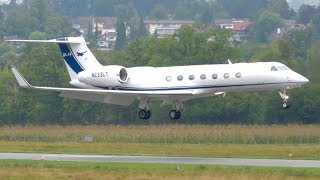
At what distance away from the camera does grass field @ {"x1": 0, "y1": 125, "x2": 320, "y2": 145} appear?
65375 mm

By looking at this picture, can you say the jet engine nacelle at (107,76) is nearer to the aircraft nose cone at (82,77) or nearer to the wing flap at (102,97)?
the aircraft nose cone at (82,77)

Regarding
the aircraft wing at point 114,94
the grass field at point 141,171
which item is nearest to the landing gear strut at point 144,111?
the aircraft wing at point 114,94

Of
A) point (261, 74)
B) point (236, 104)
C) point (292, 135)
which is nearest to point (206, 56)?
point (236, 104)

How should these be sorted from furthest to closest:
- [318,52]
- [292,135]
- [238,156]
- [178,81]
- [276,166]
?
[318,52] → [292,135] → [178,81] → [238,156] → [276,166]

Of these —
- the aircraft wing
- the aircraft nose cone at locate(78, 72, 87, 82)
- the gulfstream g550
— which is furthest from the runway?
the aircraft nose cone at locate(78, 72, 87, 82)

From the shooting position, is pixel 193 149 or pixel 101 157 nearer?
pixel 101 157

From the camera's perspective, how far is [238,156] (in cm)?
5600

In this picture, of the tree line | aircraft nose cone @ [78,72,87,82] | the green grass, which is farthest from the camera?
the tree line

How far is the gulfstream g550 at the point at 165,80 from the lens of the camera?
58469mm

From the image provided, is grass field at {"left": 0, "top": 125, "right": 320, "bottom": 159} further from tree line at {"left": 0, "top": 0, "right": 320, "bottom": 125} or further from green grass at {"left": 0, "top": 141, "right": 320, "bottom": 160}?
tree line at {"left": 0, "top": 0, "right": 320, "bottom": 125}

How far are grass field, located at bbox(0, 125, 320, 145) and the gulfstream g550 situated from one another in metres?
4.70

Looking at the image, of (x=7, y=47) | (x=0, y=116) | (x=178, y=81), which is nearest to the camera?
(x=178, y=81)

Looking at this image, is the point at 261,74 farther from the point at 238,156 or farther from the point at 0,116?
the point at 0,116

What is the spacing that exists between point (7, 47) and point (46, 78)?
64.6m
